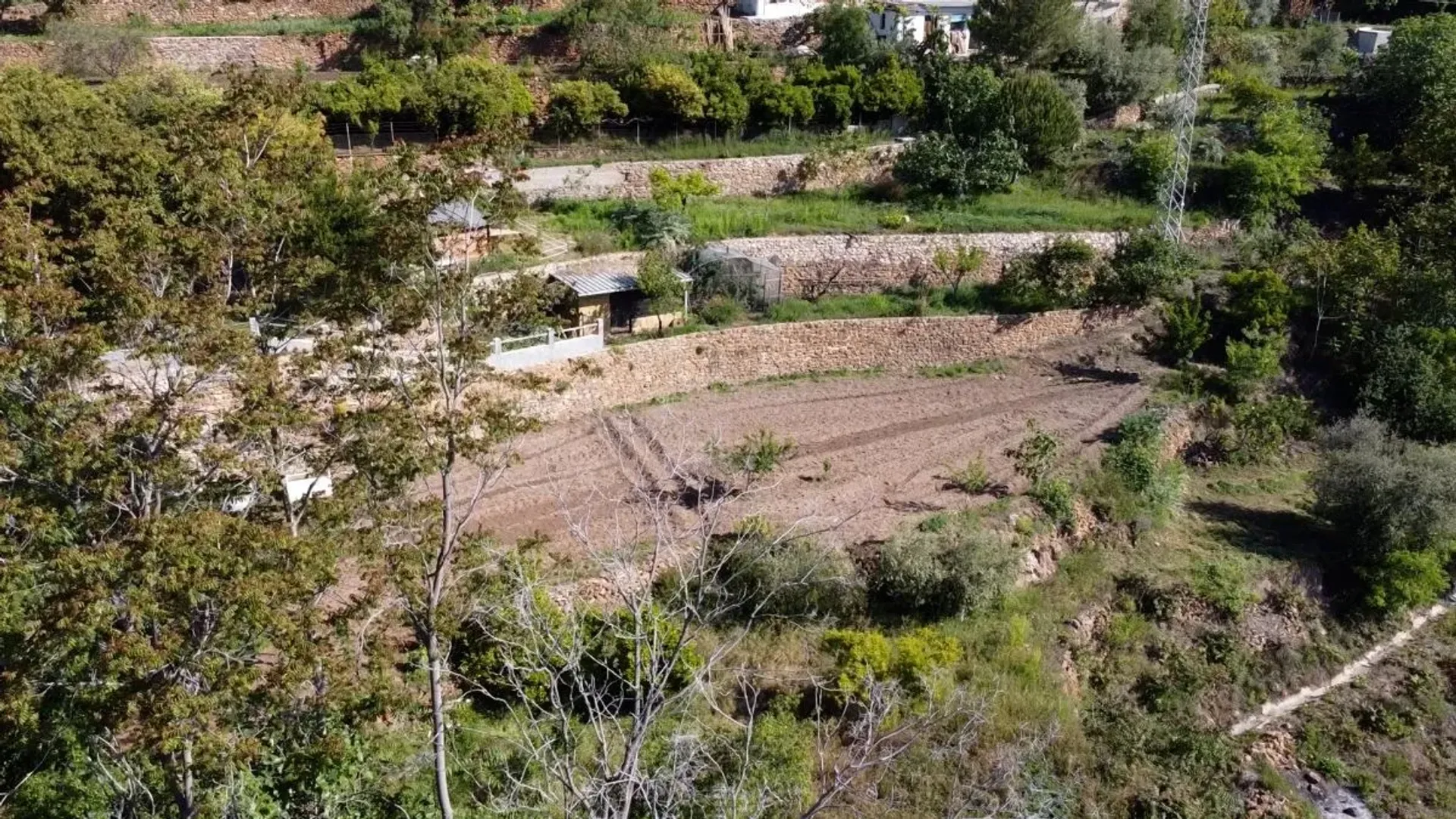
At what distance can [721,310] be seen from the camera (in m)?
27.2

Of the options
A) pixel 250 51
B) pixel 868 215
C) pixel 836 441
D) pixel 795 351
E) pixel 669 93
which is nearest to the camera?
pixel 836 441

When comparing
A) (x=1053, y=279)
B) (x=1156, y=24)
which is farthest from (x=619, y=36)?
(x=1156, y=24)

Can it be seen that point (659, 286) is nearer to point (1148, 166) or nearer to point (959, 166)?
point (959, 166)

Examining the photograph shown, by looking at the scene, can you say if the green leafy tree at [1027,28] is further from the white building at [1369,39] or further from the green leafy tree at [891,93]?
the white building at [1369,39]

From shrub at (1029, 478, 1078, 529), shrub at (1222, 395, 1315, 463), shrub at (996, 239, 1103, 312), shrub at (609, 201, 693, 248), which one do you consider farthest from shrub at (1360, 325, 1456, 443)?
shrub at (609, 201, 693, 248)

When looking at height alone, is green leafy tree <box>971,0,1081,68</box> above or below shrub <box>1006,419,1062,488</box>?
above

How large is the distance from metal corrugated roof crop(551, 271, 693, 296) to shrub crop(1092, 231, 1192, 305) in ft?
39.6

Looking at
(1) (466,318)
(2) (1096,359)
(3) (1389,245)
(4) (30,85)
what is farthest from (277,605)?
(3) (1389,245)

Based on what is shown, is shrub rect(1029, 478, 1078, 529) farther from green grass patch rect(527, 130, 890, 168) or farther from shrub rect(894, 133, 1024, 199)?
green grass patch rect(527, 130, 890, 168)

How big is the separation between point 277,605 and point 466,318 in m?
4.15

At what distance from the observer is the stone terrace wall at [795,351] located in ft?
80.5

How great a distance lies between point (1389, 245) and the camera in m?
27.9

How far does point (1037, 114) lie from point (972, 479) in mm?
17104

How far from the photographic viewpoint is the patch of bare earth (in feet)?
68.3
